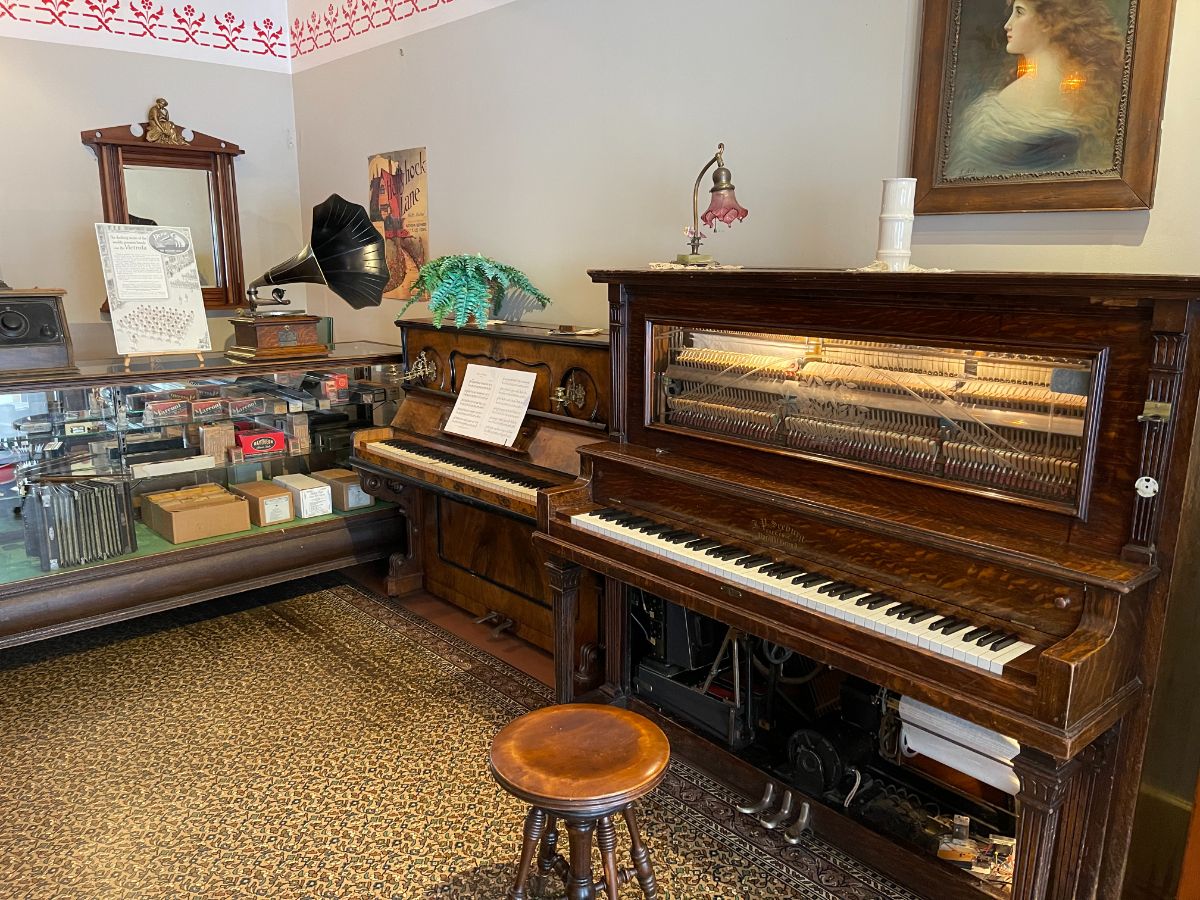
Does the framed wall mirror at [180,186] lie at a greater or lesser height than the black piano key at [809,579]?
greater

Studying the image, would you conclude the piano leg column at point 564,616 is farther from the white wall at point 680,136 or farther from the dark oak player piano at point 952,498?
the white wall at point 680,136

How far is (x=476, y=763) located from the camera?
2.67 metres

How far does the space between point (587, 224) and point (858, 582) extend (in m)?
1.98

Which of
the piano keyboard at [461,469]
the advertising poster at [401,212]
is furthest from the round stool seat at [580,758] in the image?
the advertising poster at [401,212]

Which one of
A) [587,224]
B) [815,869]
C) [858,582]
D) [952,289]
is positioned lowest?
[815,869]

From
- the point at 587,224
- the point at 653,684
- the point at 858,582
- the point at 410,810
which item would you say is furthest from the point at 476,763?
the point at 587,224

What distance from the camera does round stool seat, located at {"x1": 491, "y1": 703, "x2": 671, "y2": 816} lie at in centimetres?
160

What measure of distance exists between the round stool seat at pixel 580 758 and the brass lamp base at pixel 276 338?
2480 mm

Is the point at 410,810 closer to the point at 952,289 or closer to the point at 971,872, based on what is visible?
→ the point at 971,872

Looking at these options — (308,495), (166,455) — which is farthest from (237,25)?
(308,495)

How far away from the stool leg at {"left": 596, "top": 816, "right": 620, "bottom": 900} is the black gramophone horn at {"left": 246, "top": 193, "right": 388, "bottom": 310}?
8.66 ft

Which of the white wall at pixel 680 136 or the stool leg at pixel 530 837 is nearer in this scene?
the stool leg at pixel 530 837

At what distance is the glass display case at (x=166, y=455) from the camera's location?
10.5 feet

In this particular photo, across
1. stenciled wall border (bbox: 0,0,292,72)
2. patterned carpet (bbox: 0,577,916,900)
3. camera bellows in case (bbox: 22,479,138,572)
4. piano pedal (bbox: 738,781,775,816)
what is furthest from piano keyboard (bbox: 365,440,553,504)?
stenciled wall border (bbox: 0,0,292,72)
